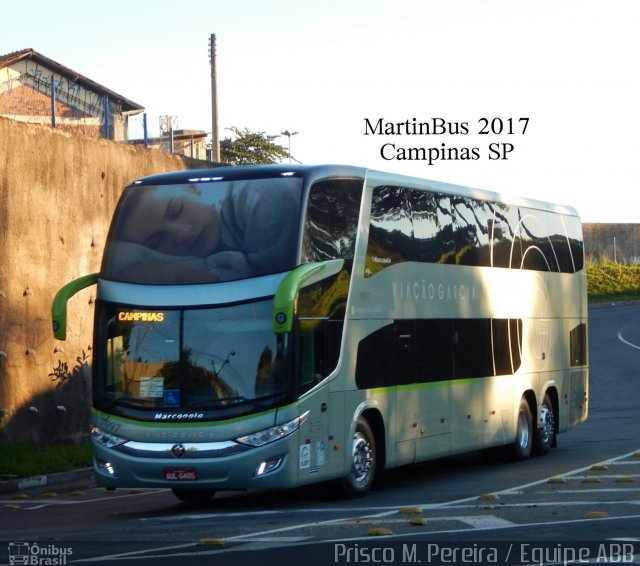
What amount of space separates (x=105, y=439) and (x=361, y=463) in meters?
3.11

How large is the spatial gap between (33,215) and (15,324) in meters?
1.86

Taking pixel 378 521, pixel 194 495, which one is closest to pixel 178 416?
pixel 194 495

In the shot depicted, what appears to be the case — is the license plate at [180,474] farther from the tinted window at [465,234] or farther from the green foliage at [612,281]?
the green foliage at [612,281]

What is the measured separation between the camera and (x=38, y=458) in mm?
19734

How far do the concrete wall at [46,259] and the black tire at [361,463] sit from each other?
691 cm

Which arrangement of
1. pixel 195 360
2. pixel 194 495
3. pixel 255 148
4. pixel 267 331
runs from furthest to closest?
pixel 255 148 → pixel 194 495 → pixel 195 360 → pixel 267 331

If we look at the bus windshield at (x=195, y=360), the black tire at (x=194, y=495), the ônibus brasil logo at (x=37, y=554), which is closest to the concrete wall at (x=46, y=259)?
the black tire at (x=194, y=495)

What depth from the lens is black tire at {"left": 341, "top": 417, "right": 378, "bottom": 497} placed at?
15211 mm

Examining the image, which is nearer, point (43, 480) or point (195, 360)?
point (195, 360)

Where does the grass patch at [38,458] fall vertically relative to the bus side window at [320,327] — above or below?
below

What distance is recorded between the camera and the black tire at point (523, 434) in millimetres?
20609

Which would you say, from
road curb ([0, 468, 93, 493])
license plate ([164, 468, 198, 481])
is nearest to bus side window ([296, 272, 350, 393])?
license plate ([164, 468, 198, 481])

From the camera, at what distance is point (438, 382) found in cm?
1759

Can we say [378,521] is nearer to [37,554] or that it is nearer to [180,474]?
[180,474]
